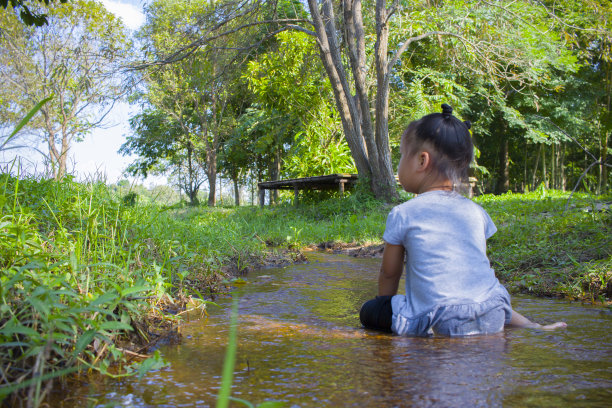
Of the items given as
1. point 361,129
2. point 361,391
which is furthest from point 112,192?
Answer: point 361,129

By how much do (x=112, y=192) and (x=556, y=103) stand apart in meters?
22.8

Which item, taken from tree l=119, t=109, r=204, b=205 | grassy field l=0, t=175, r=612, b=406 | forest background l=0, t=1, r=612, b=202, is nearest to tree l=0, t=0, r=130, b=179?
forest background l=0, t=1, r=612, b=202

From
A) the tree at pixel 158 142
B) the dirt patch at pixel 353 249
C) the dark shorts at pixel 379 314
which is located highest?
the tree at pixel 158 142

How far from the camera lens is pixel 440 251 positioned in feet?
7.00

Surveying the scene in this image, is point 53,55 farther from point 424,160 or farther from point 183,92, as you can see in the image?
point 424,160

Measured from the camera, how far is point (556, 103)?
71.1ft

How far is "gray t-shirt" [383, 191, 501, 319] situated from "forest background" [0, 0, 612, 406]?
113 cm

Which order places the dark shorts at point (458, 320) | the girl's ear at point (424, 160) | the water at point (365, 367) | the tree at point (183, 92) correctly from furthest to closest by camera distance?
the tree at point (183, 92)
the girl's ear at point (424, 160)
the dark shorts at point (458, 320)
the water at point (365, 367)

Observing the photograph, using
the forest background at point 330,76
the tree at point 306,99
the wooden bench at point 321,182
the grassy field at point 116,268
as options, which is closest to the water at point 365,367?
the grassy field at point 116,268

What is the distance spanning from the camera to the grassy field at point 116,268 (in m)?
1.46

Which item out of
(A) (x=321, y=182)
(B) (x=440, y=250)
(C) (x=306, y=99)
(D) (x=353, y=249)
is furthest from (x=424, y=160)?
(C) (x=306, y=99)

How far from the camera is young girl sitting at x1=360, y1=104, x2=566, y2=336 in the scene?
211 cm

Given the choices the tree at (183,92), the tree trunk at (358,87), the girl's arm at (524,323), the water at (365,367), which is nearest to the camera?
the water at (365,367)

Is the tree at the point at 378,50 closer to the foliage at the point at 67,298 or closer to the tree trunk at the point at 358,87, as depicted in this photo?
the tree trunk at the point at 358,87
